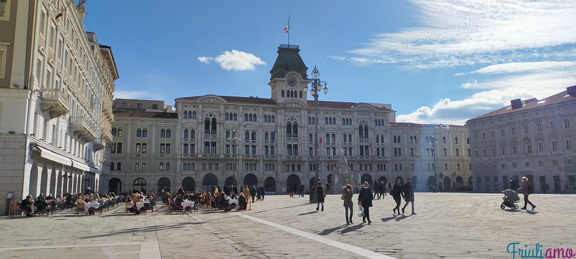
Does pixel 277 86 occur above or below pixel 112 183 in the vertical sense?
above

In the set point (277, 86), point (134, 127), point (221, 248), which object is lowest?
point (221, 248)

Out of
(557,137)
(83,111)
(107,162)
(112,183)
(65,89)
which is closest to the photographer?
(65,89)

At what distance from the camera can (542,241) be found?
1063 cm

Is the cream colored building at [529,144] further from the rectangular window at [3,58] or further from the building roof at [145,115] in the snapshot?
the rectangular window at [3,58]

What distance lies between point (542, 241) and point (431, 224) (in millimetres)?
4797

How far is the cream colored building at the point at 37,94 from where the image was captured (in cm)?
2173

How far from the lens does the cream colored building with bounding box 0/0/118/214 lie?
2173 cm

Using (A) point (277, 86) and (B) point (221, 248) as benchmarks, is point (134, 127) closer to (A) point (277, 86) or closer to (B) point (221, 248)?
(A) point (277, 86)

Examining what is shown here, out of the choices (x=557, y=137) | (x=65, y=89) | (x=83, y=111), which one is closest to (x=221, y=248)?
(x=65, y=89)

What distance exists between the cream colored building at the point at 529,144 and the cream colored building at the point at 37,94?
58.0 m

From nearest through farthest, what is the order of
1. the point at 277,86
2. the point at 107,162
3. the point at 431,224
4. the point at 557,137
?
the point at 431,224
the point at 557,137
the point at 107,162
the point at 277,86

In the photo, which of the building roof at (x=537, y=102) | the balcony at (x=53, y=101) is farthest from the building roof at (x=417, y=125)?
the balcony at (x=53, y=101)

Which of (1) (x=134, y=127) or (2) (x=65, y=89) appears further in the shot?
(1) (x=134, y=127)

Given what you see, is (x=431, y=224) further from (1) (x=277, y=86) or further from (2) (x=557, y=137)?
(1) (x=277, y=86)
